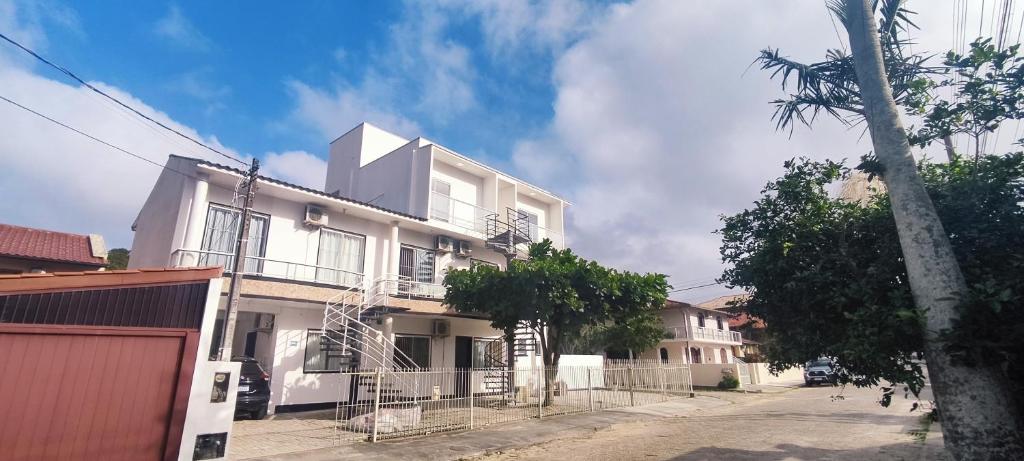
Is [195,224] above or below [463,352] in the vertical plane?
above

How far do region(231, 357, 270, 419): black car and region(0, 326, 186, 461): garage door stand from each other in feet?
18.3

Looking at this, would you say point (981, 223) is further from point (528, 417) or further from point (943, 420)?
point (528, 417)

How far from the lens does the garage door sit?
551cm

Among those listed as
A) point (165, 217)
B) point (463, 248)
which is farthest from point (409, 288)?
point (165, 217)

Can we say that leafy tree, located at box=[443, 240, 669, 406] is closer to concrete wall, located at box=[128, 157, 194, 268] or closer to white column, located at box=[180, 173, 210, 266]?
white column, located at box=[180, 173, 210, 266]

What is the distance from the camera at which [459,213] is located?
19.1 metres

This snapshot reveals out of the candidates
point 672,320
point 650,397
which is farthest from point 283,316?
point 672,320

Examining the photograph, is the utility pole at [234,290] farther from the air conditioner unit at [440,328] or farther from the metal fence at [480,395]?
the air conditioner unit at [440,328]

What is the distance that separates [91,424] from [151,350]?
985 millimetres

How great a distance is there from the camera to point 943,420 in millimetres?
4445

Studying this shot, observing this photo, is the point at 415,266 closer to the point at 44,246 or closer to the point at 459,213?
the point at 459,213

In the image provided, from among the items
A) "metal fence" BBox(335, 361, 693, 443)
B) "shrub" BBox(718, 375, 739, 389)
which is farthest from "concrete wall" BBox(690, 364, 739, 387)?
"metal fence" BBox(335, 361, 693, 443)

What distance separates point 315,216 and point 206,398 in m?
8.87

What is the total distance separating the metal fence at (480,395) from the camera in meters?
10.3
